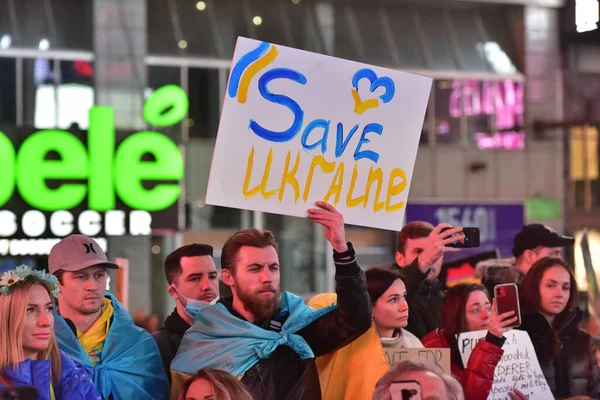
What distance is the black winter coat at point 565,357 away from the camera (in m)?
5.33

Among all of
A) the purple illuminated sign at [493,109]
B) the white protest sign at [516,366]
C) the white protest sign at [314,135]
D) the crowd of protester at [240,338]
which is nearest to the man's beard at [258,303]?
the crowd of protester at [240,338]

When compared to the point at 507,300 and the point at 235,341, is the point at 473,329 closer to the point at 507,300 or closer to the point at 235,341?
the point at 507,300

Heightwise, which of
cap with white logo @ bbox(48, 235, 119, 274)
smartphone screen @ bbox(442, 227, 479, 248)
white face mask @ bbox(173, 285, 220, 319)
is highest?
smartphone screen @ bbox(442, 227, 479, 248)

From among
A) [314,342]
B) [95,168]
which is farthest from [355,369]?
[95,168]

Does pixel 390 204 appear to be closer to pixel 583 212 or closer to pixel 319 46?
pixel 319 46

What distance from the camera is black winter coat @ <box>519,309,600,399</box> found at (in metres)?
5.33

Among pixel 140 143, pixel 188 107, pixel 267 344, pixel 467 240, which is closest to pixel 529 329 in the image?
pixel 467 240

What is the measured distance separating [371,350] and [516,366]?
980 mm

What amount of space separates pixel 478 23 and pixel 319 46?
3627mm

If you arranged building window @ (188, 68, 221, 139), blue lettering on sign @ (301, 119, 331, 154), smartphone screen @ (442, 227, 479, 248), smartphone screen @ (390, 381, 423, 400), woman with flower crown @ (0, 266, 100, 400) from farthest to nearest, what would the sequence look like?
building window @ (188, 68, 221, 139), smartphone screen @ (442, 227, 479, 248), blue lettering on sign @ (301, 119, 331, 154), woman with flower crown @ (0, 266, 100, 400), smartphone screen @ (390, 381, 423, 400)

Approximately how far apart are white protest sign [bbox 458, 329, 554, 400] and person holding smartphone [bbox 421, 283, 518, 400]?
2.5 inches

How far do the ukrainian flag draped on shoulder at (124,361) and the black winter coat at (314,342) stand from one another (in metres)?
0.41

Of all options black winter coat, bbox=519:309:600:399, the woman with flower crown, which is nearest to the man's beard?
the woman with flower crown

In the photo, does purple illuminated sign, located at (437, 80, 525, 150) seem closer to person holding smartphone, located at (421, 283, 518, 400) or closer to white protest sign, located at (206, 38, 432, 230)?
person holding smartphone, located at (421, 283, 518, 400)
